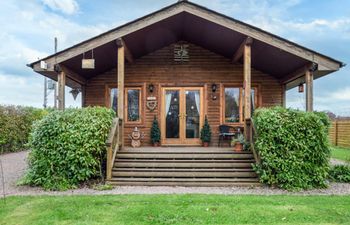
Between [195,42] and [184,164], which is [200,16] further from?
[184,164]

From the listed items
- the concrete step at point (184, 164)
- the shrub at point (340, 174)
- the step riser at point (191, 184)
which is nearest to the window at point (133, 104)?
the concrete step at point (184, 164)

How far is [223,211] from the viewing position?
14.8 ft

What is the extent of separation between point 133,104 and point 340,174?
645 cm

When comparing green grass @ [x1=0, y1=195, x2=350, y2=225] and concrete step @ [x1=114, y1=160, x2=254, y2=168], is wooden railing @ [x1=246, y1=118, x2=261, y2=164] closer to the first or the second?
concrete step @ [x1=114, y1=160, x2=254, y2=168]

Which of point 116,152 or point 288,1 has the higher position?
point 288,1

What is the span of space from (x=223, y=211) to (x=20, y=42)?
44.6ft

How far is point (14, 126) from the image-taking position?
1259 cm

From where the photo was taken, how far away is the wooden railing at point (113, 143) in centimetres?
660

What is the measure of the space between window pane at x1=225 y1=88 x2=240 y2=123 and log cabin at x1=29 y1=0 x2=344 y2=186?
33 mm

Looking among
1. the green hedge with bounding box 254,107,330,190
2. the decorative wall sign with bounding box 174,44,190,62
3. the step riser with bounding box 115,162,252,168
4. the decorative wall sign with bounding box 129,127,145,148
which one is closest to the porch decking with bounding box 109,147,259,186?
the step riser with bounding box 115,162,252,168

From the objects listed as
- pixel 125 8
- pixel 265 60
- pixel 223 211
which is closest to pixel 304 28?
pixel 265 60

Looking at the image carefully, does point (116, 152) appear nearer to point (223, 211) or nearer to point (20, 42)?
point (223, 211)

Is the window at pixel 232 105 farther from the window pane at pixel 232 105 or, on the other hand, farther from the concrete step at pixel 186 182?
the concrete step at pixel 186 182

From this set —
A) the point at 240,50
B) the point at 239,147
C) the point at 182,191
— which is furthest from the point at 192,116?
the point at 182,191
